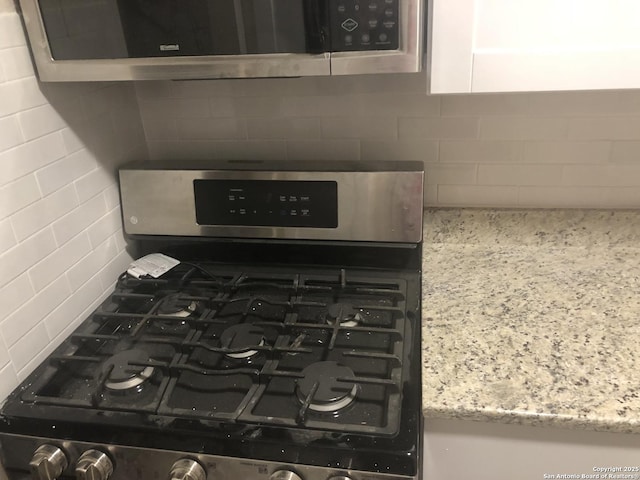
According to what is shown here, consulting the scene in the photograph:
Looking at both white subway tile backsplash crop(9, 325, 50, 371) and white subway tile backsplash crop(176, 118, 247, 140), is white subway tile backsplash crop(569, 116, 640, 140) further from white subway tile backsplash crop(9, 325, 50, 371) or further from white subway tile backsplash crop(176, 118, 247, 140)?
white subway tile backsplash crop(9, 325, 50, 371)

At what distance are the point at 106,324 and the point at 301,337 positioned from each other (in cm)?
42

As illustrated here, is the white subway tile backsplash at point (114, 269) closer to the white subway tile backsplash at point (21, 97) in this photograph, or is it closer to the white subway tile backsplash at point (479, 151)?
the white subway tile backsplash at point (21, 97)

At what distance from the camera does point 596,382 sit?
824 mm

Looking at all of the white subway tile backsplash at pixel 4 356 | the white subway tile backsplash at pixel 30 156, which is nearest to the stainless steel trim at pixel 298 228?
the white subway tile backsplash at pixel 30 156

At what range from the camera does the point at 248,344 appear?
0.96 metres

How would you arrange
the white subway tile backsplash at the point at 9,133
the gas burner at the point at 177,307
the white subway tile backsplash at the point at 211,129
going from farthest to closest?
the white subway tile backsplash at the point at 211,129, the gas burner at the point at 177,307, the white subway tile backsplash at the point at 9,133

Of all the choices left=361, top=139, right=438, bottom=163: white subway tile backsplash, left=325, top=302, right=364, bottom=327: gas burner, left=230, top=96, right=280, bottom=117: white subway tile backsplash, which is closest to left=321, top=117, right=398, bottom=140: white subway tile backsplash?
left=361, top=139, right=438, bottom=163: white subway tile backsplash

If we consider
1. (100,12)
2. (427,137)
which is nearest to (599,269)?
(427,137)

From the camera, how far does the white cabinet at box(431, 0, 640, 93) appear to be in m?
0.81

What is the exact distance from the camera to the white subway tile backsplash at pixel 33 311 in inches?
36.2

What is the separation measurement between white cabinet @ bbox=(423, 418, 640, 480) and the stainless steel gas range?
82 mm

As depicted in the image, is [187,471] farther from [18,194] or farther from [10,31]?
[10,31]

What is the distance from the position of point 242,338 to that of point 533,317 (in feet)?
1.78

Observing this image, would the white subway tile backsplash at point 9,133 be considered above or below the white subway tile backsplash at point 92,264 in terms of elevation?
above
